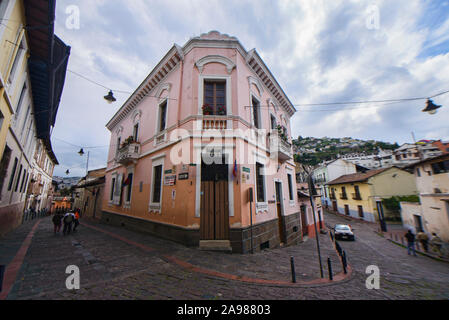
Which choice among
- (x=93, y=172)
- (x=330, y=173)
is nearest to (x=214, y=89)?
(x=93, y=172)

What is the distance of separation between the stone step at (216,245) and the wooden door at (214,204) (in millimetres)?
124

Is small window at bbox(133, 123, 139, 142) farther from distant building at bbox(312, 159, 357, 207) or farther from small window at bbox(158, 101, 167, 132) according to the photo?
distant building at bbox(312, 159, 357, 207)

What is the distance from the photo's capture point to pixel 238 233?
22.7 ft

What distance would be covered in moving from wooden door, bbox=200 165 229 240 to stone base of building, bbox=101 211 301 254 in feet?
1.21

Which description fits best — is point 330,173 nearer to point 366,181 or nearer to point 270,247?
point 366,181

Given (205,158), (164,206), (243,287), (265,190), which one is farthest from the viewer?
(265,190)

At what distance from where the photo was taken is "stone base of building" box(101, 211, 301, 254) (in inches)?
273

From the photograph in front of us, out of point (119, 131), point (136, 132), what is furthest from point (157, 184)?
point (119, 131)

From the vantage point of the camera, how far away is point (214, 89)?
28.6ft

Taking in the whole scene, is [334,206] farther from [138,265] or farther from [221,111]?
[138,265]

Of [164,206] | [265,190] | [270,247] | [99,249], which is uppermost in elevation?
[265,190]

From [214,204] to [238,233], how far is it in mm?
1500
